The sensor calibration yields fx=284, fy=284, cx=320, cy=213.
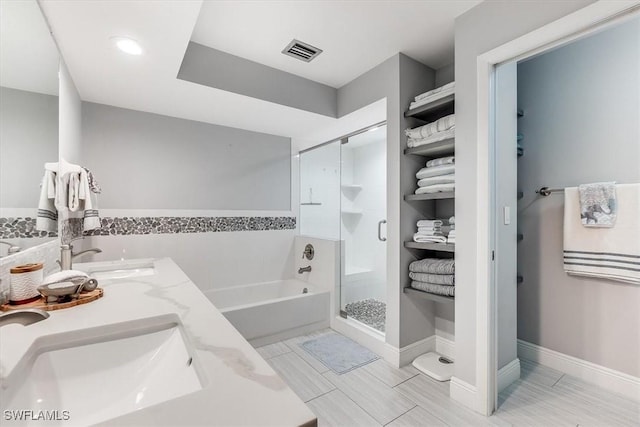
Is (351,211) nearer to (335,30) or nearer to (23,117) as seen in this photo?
(335,30)

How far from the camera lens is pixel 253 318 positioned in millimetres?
2512

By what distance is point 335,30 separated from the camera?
1949 millimetres

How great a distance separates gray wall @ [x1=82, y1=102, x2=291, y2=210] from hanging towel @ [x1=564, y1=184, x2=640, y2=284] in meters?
2.68

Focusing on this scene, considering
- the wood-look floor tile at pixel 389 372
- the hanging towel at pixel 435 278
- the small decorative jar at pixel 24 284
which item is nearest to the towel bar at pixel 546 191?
the hanging towel at pixel 435 278

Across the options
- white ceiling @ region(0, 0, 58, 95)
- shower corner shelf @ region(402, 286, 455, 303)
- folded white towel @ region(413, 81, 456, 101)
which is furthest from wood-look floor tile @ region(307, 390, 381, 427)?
folded white towel @ region(413, 81, 456, 101)

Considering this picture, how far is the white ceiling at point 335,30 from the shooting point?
5.66 ft

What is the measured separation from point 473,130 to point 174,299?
1.82 m

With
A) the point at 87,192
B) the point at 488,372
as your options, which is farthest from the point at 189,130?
the point at 488,372

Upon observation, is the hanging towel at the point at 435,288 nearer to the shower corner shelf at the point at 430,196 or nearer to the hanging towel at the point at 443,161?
the shower corner shelf at the point at 430,196

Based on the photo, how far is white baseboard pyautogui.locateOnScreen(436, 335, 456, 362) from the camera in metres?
2.31

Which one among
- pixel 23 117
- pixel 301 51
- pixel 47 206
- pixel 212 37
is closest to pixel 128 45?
pixel 212 37

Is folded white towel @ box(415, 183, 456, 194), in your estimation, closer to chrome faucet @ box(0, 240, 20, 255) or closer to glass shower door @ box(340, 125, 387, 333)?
glass shower door @ box(340, 125, 387, 333)

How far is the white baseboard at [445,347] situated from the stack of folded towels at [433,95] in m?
1.91

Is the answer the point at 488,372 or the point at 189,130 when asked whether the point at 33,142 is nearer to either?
the point at 189,130
